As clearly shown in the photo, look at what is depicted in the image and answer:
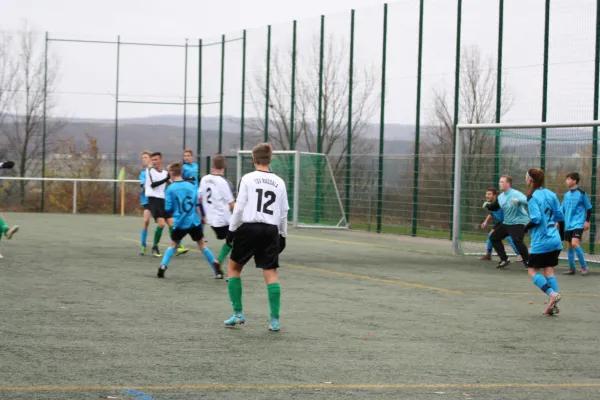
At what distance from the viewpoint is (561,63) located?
21.2 meters

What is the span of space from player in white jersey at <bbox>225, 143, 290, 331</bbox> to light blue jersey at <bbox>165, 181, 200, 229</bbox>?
15.1 ft

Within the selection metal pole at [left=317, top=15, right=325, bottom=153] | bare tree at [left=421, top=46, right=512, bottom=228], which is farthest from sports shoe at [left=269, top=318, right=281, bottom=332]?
metal pole at [left=317, top=15, right=325, bottom=153]

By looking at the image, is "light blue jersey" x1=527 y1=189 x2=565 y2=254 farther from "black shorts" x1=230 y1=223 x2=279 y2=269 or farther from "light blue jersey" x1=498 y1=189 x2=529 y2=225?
"light blue jersey" x1=498 y1=189 x2=529 y2=225

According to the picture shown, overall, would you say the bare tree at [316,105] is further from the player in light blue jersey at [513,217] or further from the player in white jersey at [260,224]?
the player in white jersey at [260,224]

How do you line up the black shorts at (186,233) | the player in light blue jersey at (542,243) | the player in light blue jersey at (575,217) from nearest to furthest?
the player in light blue jersey at (542,243), the black shorts at (186,233), the player in light blue jersey at (575,217)

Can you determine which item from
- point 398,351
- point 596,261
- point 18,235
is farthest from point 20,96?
point 398,351

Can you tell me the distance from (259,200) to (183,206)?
4876mm

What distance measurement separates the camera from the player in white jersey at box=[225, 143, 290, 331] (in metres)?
9.14

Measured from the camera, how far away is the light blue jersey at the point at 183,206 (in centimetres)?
1386

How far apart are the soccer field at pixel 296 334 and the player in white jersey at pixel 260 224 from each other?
350 millimetres

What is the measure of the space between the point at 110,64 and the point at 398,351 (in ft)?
96.5

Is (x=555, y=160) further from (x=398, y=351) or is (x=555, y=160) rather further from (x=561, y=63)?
(x=398, y=351)

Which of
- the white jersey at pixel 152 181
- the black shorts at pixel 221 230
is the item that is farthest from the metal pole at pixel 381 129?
the black shorts at pixel 221 230

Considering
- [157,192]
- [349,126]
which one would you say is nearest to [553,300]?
[157,192]
